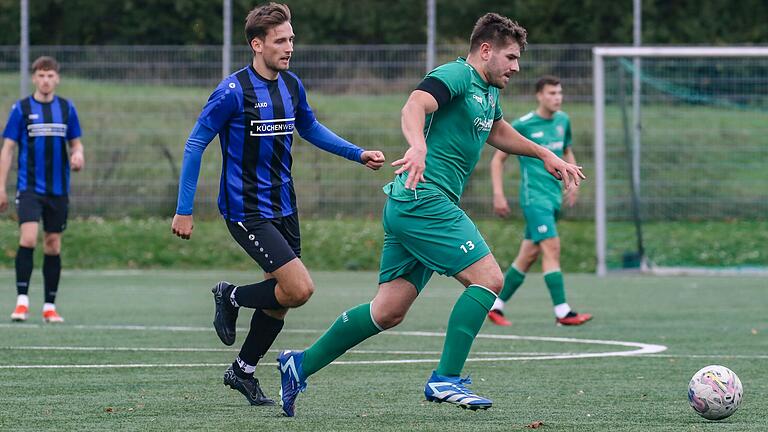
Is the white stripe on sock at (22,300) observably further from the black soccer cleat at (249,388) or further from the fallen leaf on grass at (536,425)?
the fallen leaf on grass at (536,425)

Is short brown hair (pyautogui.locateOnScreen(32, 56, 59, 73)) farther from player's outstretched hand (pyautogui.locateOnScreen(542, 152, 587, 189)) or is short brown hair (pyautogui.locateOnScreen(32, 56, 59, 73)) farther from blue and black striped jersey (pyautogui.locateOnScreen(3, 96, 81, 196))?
player's outstretched hand (pyautogui.locateOnScreen(542, 152, 587, 189))

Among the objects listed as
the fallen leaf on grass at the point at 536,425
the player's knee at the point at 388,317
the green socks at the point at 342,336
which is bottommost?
the fallen leaf on grass at the point at 536,425

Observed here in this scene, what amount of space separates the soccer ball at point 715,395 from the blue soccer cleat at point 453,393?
91 cm

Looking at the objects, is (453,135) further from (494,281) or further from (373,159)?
(494,281)

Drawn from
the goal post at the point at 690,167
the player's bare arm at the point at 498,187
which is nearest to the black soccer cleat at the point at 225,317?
the player's bare arm at the point at 498,187

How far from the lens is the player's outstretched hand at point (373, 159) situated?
22.4ft

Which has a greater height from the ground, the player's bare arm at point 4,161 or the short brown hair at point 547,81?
the short brown hair at point 547,81

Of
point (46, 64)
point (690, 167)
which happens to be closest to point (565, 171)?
point (46, 64)

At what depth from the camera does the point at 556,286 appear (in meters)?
11.8

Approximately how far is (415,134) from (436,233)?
0.55 m

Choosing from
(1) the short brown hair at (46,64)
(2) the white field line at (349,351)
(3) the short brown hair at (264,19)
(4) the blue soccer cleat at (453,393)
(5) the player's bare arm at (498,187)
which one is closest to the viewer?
(4) the blue soccer cleat at (453,393)

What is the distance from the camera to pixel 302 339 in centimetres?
1033

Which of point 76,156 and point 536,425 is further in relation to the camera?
point 76,156

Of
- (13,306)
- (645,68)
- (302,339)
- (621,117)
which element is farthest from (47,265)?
(645,68)
